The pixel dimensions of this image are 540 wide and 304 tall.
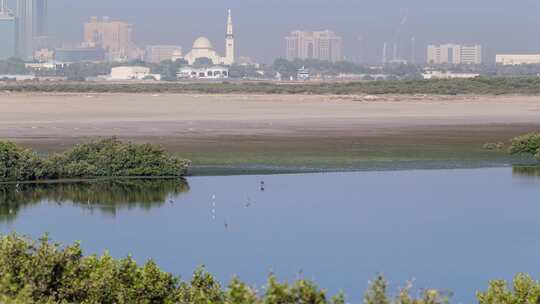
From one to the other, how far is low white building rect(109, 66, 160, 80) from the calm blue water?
365 ft

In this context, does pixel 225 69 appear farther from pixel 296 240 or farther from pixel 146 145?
pixel 296 240

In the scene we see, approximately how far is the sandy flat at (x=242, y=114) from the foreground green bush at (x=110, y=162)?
33.7 feet

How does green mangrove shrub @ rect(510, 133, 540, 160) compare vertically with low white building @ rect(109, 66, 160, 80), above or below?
below

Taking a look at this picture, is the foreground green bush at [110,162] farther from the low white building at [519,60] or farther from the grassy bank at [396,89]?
the low white building at [519,60]

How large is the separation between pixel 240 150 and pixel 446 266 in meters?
19.2

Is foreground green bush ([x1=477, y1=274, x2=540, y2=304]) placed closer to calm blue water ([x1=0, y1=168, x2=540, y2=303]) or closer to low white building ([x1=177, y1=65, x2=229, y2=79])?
calm blue water ([x1=0, y1=168, x2=540, y2=303])

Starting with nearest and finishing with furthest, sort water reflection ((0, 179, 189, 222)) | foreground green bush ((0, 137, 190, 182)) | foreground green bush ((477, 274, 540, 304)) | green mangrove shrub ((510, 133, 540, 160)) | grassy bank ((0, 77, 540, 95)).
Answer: foreground green bush ((477, 274, 540, 304))
water reflection ((0, 179, 189, 222))
foreground green bush ((0, 137, 190, 182))
green mangrove shrub ((510, 133, 540, 160))
grassy bank ((0, 77, 540, 95))

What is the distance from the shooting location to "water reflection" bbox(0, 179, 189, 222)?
32438mm

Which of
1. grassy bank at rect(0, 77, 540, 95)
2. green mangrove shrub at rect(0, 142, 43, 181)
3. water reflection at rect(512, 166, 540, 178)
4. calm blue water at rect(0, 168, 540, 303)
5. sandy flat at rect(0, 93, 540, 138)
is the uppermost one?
grassy bank at rect(0, 77, 540, 95)

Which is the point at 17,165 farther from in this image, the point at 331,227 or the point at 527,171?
the point at 527,171

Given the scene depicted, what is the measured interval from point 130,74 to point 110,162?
113 meters

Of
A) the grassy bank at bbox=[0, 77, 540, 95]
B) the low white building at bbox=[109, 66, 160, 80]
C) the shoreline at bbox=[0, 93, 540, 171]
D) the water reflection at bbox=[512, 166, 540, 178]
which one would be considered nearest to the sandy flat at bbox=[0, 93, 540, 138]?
the shoreline at bbox=[0, 93, 540, 171]

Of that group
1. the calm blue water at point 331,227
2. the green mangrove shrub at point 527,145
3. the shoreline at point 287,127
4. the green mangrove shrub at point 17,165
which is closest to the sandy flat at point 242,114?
the shoreline at point 287,127

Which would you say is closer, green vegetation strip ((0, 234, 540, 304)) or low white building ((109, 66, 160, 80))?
green vegetation strip ((0, 234, 540, 304))
